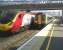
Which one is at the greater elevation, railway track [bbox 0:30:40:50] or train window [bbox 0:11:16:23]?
train window [bbox 0:11:16:23]

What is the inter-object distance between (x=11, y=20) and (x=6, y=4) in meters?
45.3

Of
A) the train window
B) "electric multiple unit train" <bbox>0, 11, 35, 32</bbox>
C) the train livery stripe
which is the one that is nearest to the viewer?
"electric multiple unit train" <bbox>0, 11, 35, 32</bbox>

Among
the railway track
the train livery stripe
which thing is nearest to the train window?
the train livery stripe

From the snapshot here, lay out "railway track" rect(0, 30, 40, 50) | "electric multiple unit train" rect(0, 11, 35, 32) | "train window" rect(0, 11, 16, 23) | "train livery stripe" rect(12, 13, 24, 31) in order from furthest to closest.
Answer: "train livery stripe" rect(12, 13, 24, 31) < "train window" rect(0, 11, 16, 23) < "electric multiple unit train" rect(0, 11, 35, 32) < "railway track" rect(0, 30, 40, 50)

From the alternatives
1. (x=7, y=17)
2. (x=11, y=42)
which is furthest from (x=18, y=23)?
(x=11, y=42)

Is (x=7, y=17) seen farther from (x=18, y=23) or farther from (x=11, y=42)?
(x=11, y=42)

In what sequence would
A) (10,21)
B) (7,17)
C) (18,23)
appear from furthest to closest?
(18,23) → (7,17) → (10,21)

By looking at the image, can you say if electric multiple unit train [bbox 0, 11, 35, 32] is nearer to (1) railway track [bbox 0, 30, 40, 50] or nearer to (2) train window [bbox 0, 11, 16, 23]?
(2) train window [bbox 0, 11, 16, 23]

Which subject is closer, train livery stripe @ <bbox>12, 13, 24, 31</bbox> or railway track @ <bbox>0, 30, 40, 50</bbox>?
railway track @ <bbox>0, 30, 40, 50</bbox>

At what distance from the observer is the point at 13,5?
6938 cm

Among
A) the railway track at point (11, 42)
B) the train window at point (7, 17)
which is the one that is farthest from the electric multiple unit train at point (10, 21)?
the railway track at point (11, 42)

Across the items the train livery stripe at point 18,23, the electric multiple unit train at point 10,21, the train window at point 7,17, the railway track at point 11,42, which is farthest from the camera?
the train livery stripe at point 18,23

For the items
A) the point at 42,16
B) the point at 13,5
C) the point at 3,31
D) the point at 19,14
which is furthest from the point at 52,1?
the point at 3,31

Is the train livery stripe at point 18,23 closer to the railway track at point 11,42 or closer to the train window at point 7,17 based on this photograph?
the train window at point 7,17
